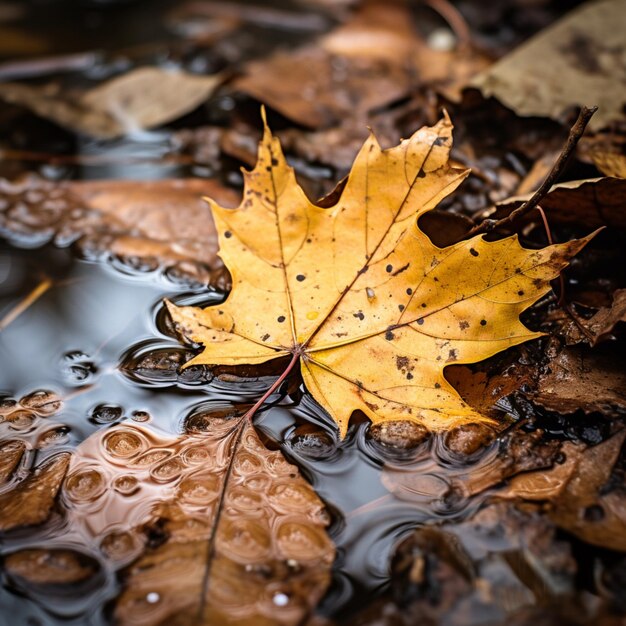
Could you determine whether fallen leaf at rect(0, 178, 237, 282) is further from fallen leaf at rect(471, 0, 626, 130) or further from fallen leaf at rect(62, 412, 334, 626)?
fallen leaf at rect(471, 0, 626, 130)

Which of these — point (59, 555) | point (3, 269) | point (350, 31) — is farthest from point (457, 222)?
point (350, 31)

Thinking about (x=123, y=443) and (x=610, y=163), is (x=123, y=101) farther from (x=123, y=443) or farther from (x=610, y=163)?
(x=610, y=163)

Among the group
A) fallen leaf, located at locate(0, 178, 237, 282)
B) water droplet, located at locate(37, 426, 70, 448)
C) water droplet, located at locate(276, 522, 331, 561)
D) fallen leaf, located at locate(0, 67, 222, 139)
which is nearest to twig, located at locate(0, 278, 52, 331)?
fallen leaf, located at locate(0, 178, 237, 282)

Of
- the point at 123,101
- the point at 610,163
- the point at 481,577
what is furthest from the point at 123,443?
the point at 123,101

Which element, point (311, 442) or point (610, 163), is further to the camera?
point (610, 163)

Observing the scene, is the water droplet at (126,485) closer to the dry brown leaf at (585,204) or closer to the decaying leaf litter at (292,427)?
the decaying leaf litter at (292,427)

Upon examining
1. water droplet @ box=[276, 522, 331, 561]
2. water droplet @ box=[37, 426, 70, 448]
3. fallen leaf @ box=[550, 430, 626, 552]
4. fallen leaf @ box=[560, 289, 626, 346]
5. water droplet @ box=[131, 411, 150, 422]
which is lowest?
water droplet @ box=[37, 426, 70, 448]
